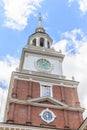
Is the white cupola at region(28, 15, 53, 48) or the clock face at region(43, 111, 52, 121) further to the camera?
the white cupola at region(28, 15, 53, 48)

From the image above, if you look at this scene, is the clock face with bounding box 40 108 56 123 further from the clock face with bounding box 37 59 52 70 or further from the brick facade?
the clock face with bounding box 37 59 52 70

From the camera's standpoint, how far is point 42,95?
3266 cm

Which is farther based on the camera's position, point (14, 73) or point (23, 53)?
point (23, 53)

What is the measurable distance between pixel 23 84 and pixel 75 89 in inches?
283

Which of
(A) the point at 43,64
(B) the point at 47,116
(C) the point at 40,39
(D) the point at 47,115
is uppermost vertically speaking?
(C) the point at 40,39

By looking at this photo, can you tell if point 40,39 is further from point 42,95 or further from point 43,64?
point 42,95

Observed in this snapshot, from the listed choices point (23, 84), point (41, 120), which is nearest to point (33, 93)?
point (23, 84)

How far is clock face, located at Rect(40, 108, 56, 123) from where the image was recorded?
30.0 meters

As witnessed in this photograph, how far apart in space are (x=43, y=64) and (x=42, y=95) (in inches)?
252

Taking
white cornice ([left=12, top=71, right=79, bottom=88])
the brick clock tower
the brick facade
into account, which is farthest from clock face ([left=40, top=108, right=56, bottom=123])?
white cornice ([left=12, top=71, right=79, bottom=88])

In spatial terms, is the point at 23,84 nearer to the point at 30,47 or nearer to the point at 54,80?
the point at 54,80

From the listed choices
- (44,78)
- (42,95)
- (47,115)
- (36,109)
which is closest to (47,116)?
(47,115)

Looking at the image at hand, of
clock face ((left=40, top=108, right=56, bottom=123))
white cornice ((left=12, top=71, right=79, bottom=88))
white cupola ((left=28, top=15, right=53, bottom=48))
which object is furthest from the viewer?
white cupola ((left=28, top=15, right=53, bottom=48))

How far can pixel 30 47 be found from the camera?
39969 millimetres
